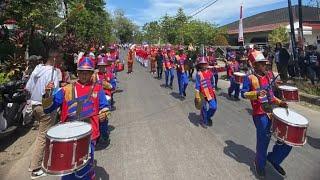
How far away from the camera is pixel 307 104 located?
15.4m

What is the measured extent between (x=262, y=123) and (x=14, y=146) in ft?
18.2

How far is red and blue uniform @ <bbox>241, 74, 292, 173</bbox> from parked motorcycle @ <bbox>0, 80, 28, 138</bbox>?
4.73 meters

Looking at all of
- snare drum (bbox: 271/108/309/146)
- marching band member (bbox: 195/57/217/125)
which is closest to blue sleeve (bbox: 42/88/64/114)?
snare drum (bbox: 271/108/309/146)

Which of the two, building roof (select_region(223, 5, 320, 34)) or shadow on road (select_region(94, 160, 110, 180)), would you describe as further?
building roof (select_region(223, 5, 320, 34))

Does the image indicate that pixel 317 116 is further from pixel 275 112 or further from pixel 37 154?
pixel 37 154

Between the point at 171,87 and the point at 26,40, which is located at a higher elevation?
the point at 26,40

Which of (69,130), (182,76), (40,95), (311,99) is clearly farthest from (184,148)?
(311,99)

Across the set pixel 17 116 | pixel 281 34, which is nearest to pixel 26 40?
pixel 17 116

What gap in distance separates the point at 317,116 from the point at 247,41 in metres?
34.3

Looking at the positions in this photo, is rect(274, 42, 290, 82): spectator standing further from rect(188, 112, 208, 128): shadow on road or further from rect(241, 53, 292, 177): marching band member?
rect(241, 53, 292, 177): marching band member

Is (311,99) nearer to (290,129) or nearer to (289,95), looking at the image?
(289,95)

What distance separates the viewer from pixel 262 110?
22.7 ft

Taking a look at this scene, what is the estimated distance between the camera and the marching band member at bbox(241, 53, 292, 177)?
688 cm

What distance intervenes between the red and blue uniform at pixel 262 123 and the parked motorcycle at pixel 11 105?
473 cm
